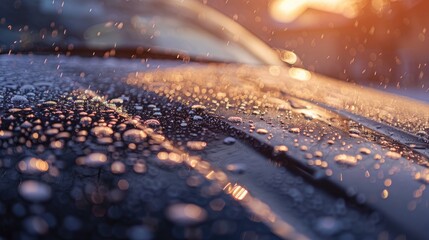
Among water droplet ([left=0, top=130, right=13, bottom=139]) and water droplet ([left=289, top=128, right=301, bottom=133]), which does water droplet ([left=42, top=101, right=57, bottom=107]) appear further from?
water droplet ([left=289, top=128, right=301, bottom=133])

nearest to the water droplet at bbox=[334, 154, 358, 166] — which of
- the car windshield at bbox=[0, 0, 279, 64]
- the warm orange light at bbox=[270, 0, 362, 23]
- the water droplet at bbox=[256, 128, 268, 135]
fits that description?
the water droplet at bbox=[256, 128, 268, 135]

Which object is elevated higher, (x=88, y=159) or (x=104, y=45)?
(x=104, y=45)

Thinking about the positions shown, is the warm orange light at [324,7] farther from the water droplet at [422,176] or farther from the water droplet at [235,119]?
the water droplet at [422,176]

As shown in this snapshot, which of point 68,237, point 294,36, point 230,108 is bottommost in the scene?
point 68,237

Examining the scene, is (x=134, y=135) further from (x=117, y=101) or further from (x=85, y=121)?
(x=117, y=101)

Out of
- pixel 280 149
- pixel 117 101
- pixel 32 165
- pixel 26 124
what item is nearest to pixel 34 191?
pixel 32 165

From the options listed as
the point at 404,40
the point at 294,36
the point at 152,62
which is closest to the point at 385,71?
the point at 404,40

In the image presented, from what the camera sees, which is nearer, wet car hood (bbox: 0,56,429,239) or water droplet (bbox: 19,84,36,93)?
wet car hood (bbox: 0,56,429,239)

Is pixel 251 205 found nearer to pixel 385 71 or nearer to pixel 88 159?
pixel 88 159
